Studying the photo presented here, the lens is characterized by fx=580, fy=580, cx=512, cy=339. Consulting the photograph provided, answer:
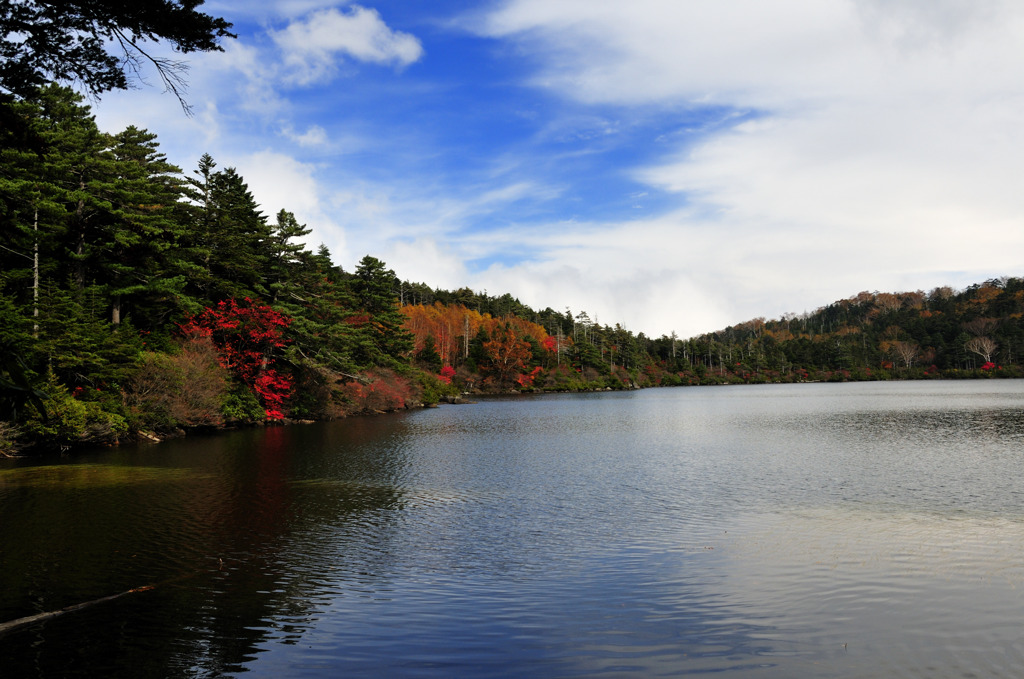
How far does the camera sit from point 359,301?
61.1 metres

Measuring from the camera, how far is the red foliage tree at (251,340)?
40.5 meters

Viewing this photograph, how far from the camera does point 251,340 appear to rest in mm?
43156

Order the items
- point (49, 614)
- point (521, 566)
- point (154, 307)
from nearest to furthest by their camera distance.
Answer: point (49, 614) → point (521, 566) → point (154, 307)

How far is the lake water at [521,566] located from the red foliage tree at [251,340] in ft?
55.5

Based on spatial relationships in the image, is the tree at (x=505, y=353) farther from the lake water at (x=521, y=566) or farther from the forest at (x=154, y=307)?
the lake water at (x=521, y=566)

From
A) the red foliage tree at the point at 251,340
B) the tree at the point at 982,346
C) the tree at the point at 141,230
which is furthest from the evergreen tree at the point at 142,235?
the tree at the point at 982,346

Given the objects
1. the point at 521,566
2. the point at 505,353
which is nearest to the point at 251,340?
the point at 521,566

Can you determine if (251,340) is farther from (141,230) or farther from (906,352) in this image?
(906,352)

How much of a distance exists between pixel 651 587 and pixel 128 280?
113 feet

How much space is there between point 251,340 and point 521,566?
122 feet

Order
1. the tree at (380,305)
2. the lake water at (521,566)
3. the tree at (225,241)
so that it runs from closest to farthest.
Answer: the lake water at (521,566), the tree at (225,241), the tree at (380,305)

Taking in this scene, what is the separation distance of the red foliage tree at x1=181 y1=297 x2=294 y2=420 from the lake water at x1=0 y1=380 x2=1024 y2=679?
55.5ft

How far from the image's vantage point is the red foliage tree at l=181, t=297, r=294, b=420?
40.5m

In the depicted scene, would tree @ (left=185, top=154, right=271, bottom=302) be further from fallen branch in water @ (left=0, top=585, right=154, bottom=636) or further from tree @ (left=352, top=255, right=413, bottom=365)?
fallen branch in water @ (left=0, top=585, right=154, bottom=636)
